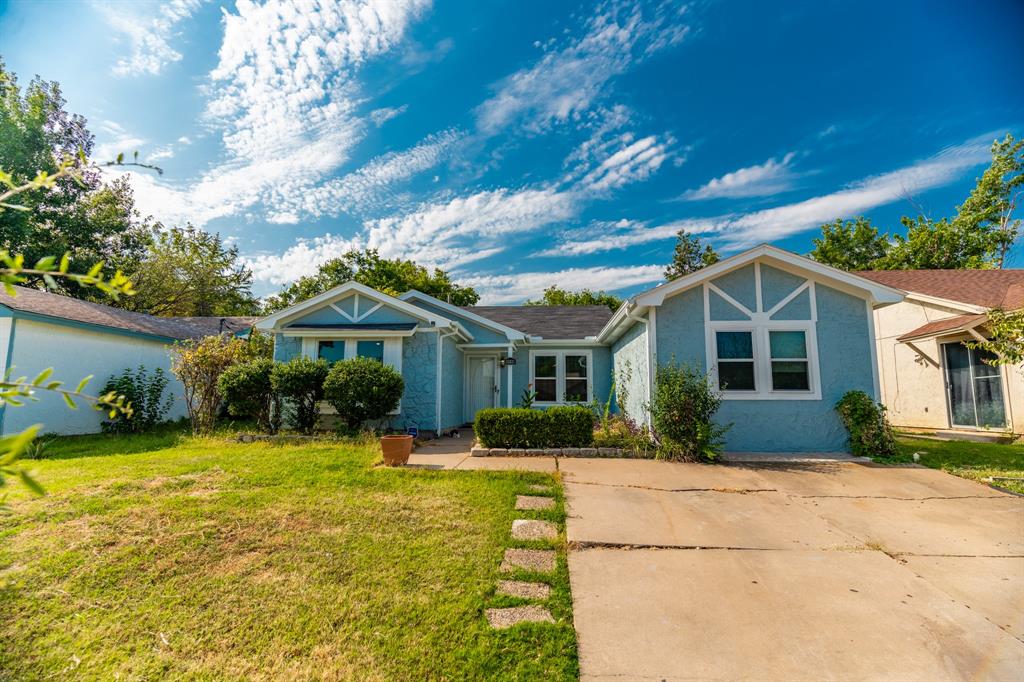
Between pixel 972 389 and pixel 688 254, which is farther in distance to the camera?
pixel 688 254

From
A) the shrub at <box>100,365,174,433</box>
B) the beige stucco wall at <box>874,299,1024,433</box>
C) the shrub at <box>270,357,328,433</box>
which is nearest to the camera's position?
the shrub at <box>270,357,328,433</box>

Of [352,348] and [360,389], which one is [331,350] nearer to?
[352,348]

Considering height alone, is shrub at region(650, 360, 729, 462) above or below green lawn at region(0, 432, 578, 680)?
above

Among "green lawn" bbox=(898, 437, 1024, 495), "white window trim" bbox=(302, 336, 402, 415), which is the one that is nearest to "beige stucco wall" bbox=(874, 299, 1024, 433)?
"green lawn" bbox=(898, 437, 1024, 495)

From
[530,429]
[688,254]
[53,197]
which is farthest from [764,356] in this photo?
[688,254]

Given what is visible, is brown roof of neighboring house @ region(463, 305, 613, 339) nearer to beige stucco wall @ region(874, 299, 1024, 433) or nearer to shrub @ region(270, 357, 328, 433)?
shrub @ region(270, 357, 328, 433)

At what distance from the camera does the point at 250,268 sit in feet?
94.7

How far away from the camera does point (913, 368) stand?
1317cm

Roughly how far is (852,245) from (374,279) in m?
32.9

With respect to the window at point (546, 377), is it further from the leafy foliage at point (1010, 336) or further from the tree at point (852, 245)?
the tree at point (852, 245)

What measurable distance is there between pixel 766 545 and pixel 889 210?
2901 centimetres

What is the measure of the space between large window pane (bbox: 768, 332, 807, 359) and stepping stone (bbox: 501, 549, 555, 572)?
729cm

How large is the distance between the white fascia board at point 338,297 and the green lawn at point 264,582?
5.54 metres

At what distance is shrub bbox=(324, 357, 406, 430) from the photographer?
9.90 meters
